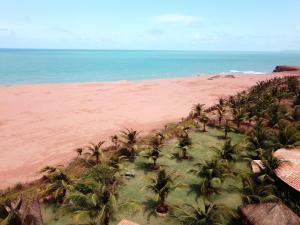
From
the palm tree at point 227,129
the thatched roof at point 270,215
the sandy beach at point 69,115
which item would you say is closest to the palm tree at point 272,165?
the thatched roof at point 270,215

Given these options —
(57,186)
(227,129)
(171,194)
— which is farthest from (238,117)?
(57,186)

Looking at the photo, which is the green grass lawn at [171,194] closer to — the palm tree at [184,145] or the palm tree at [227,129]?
the palm tree at [184,145]

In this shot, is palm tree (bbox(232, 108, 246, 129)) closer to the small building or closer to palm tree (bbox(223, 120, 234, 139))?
palm tree (bbox(223, 120, 234, 139))

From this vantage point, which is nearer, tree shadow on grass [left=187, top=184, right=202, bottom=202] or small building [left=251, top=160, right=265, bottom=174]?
tree shadow on grass [left=187, top=184, right=202, bottom=202]

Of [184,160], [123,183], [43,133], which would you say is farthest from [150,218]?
[43,133]

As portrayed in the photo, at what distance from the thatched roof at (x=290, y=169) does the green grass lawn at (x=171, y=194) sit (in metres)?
2.17

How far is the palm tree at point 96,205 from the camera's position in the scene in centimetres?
1108

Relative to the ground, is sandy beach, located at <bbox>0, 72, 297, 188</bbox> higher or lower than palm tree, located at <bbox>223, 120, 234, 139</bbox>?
lower

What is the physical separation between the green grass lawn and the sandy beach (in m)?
6.06

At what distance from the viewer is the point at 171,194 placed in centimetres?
1370

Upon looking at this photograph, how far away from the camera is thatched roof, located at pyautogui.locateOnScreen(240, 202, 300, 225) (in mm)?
10219

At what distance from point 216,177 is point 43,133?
1743 cm

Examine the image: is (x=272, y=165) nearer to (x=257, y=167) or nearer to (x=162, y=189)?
(x=257, y=167)

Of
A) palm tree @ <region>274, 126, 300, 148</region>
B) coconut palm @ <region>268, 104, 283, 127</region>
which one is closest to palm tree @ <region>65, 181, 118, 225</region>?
palm tree @ <region>274, 126, 300, 148</region>
